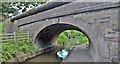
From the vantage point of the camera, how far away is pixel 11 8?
64.5 ft

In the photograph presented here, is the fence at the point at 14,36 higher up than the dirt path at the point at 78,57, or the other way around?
the fence at the point at 14,36

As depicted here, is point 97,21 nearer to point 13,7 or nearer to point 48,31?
point 48,31

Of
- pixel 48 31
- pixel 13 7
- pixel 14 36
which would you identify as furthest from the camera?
pixel 13 7

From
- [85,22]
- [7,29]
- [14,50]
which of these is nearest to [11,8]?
[7,29]

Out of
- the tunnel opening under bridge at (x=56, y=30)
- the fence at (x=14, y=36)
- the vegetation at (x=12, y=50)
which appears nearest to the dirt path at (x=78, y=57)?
the tunnel opening under bridge at (x=56, y=30)

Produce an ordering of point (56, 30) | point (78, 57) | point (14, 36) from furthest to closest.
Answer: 1. point (56, 30)
2. point (78, 57)
3. point (14, 36)

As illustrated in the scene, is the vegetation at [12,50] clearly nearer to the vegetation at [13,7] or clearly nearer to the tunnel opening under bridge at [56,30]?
the tunnel opening under bridge at [56,30]

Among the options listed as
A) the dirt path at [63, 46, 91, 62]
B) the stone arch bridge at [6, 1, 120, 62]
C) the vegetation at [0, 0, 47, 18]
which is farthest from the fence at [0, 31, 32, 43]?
the vegetation at [0, 0, 47, 18]

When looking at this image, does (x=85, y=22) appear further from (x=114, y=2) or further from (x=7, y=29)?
(x=7, y=29)

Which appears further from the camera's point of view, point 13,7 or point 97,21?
point 13,7

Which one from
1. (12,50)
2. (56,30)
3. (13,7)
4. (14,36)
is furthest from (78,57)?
(13,7)

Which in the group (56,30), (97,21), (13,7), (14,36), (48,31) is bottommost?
(56,30)

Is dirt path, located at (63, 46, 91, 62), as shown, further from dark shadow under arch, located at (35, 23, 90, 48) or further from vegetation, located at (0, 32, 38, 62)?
vegetation, located at (0, 32, 38, 62)

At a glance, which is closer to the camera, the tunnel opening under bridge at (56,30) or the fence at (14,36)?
the tunnel opening under bridge at (56,30)
